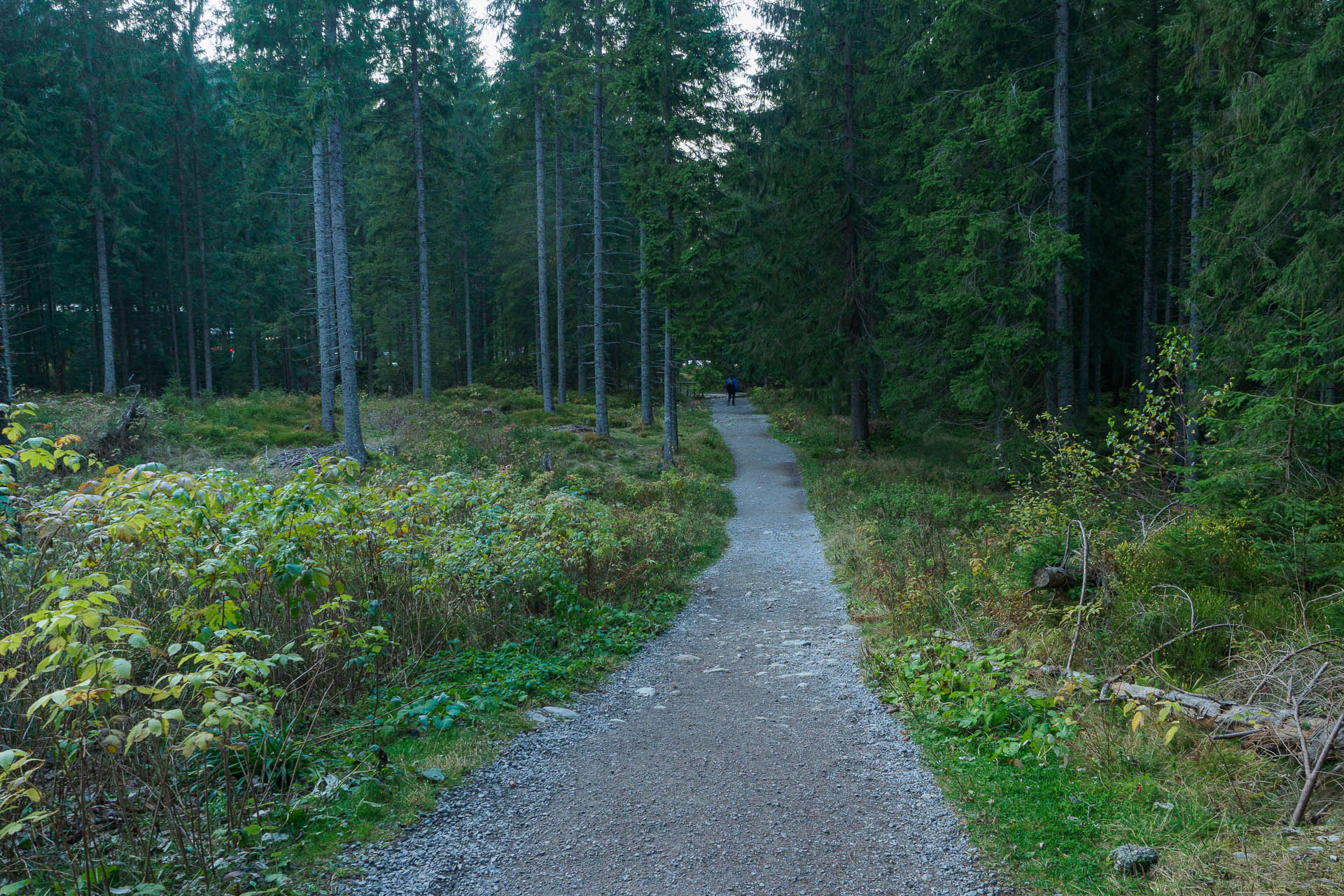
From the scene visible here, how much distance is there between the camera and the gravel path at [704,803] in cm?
350

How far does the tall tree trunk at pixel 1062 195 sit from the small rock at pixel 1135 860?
1118 cm

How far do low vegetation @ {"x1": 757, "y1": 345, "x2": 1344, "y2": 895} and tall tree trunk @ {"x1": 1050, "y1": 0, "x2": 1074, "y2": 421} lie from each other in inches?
184

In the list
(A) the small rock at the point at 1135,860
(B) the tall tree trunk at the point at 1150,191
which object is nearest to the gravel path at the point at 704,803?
(A) the small rock at the point at 1135,860

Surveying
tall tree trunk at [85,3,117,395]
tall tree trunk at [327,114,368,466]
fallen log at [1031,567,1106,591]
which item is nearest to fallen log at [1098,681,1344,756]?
fallen log at [1031,567,1106,591]

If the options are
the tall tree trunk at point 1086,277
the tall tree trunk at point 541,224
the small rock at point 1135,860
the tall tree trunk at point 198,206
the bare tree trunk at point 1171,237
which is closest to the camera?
the small rock at point 1135,860

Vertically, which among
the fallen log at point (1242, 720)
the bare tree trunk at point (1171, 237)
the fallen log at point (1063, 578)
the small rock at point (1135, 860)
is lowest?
the small rock at point (1135, 860)

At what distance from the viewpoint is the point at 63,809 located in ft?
10.6

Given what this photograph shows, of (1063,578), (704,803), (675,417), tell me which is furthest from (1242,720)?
(675,417)

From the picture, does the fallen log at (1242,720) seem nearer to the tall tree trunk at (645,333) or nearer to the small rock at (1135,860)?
the small rock at (1135,860)

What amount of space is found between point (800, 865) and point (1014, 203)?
14.0 metres

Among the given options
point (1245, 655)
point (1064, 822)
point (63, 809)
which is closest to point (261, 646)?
point (63, 809)

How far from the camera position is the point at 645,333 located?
20281 mm

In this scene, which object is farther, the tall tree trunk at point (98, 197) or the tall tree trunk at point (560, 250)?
the tall tree trunk at point (560, 250)

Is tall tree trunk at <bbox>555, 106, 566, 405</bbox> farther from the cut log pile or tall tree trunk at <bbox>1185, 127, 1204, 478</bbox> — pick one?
tall tree trunk at <bbox>1185, 127, 1204, 478</bbox>
